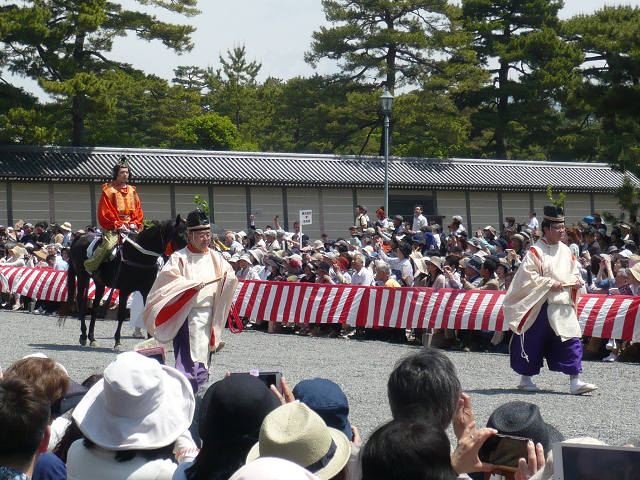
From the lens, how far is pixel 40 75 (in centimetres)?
2756

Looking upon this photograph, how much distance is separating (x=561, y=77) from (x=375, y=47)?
24.1 ft

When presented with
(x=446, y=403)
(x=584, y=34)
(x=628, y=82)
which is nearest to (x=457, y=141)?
(x=584, y=34)

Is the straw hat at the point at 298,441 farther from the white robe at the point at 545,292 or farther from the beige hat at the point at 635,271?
the beige hat at the point at 635,271

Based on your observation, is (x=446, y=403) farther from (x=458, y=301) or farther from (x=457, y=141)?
(x=457, y=141)

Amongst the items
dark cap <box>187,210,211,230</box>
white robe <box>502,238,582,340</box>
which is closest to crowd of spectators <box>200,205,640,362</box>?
white robe <box>502,238,582,340</box>

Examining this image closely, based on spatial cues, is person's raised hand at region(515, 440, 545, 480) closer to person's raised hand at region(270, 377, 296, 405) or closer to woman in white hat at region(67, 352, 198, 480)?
person's raised hand at region(270, 377, 296, 405)

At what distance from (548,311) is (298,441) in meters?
5.86

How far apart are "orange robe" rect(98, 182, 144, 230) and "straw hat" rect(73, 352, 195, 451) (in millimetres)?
8296

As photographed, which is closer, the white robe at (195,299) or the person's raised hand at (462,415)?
the person's raised hand at (462,415)

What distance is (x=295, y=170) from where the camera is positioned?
30.9 m

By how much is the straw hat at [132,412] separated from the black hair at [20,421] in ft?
0.95

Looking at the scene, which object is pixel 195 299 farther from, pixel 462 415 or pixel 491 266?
pixel 491 266

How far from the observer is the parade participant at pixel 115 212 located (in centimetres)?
1088

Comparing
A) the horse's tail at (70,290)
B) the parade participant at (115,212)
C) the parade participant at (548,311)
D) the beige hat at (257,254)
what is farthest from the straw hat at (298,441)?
the beige hat at (257,254)
